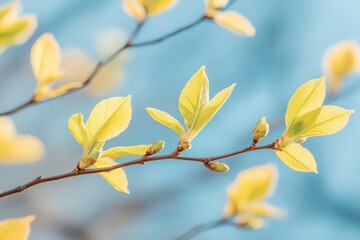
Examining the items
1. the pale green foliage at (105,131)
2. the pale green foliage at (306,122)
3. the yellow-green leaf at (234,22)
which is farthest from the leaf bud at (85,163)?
the yellow-green leaf at (234,22)

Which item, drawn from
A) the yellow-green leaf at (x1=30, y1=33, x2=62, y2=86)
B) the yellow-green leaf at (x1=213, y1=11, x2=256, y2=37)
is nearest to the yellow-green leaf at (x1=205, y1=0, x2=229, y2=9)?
the yellow-green leaf at (x1=213, y1=11, x2=256, y2=37)

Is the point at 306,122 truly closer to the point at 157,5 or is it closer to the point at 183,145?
the point at 183,145

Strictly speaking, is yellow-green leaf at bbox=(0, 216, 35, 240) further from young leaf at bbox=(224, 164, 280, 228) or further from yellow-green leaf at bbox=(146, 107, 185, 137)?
young leaf at bbox=(224, 164, 280, 228)

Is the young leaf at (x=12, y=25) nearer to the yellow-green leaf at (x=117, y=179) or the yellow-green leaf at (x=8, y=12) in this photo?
the yellow-green leaf at (x=8, y=12)

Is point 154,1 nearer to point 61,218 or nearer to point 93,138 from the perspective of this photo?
point 93,138

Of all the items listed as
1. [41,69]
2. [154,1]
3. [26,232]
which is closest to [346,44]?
[154,1]

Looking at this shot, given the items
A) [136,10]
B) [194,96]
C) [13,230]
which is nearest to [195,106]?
[194,96]
